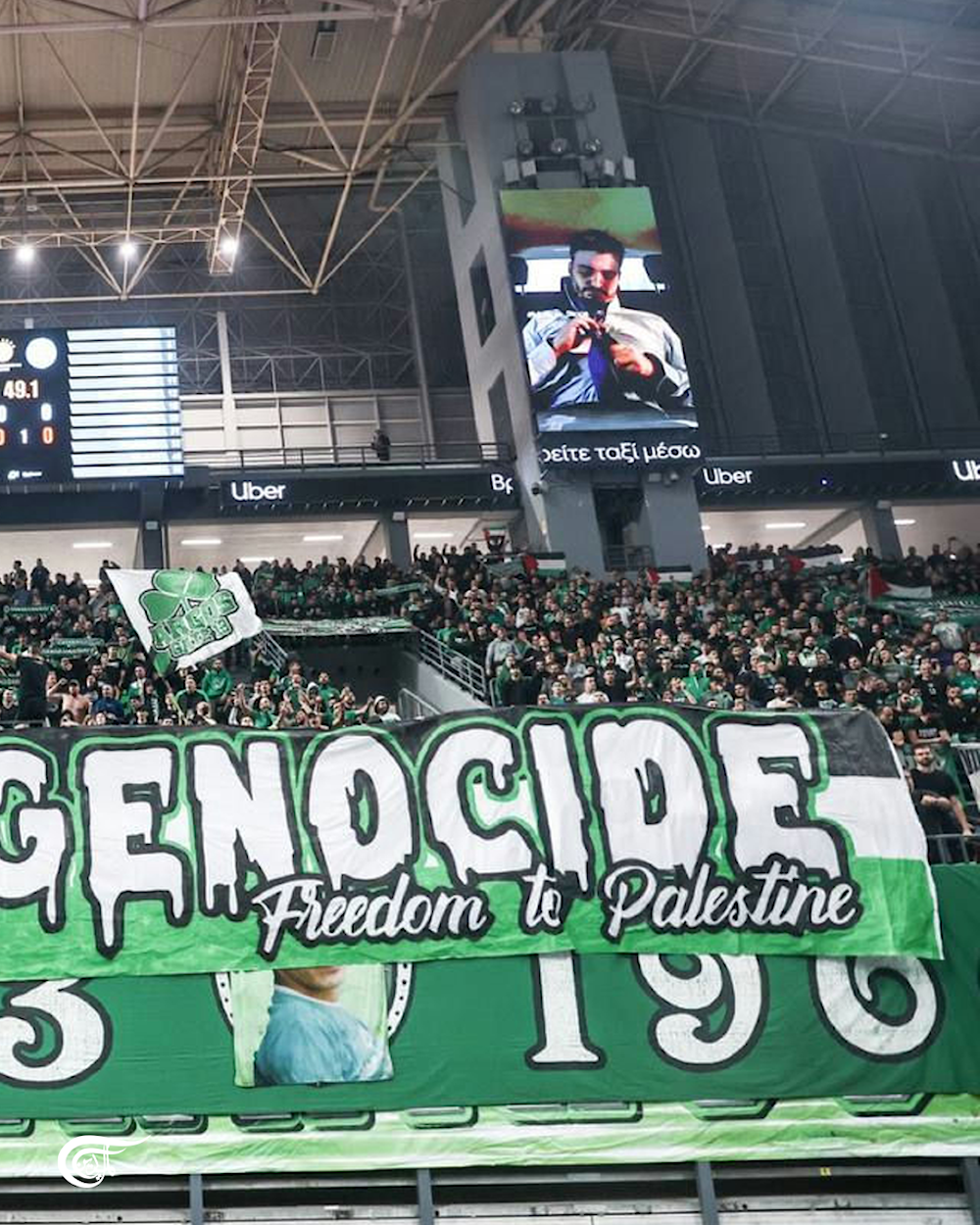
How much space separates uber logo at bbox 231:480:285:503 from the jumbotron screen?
330cm

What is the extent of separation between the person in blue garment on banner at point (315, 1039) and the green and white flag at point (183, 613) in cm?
1117

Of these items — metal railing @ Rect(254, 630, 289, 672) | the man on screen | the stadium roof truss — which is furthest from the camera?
the man on screen

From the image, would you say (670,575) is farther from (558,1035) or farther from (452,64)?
(558,1035)

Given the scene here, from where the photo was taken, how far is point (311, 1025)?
1030cm

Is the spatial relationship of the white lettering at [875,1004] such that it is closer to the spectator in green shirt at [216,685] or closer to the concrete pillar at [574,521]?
the spectator in green shirt at [216,685]

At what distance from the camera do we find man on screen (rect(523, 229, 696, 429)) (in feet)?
109

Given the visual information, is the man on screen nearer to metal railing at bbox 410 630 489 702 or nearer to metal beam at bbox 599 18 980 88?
metal beam at bbox 599 18 980 88

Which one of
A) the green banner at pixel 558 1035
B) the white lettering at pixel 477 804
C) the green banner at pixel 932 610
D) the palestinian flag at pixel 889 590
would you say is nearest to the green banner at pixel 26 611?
the green banner at pixel 932 610

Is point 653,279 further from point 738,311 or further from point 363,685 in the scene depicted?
point 363,685

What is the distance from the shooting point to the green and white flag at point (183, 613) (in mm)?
21359

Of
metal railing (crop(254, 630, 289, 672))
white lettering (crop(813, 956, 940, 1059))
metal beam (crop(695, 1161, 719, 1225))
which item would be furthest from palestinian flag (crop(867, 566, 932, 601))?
metal beam (crop(695, 1161, 719, 1225))

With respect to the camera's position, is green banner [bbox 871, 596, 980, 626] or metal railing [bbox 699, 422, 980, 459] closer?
green banner [bbox 871, 596, 980, 626]

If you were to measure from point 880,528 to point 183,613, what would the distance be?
21634 millimetres

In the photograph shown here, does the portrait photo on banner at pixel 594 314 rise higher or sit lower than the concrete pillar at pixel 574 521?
higher
